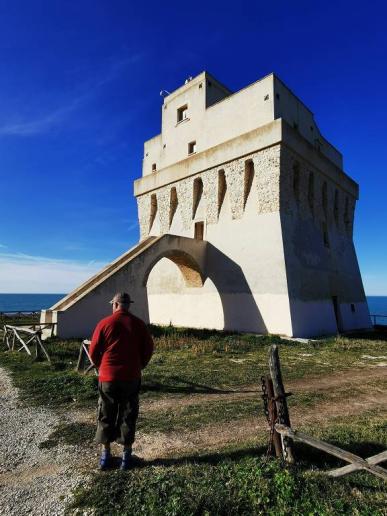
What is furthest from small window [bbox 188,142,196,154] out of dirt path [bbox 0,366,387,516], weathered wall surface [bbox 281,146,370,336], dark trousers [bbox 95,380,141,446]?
dark trousers [bbox 95,380,141,446]

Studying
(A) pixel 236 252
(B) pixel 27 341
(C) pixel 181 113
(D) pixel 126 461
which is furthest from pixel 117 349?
(C) pixel 181 113

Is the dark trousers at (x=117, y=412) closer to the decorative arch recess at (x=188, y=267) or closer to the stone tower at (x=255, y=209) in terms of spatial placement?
the stone tower at (x=255, y=209)

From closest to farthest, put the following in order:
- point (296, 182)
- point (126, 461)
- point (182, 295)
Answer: point (126, 461)
point (296, 182)
point (182, 295)

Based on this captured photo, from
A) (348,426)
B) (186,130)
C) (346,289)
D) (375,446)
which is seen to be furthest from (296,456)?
(186,130)

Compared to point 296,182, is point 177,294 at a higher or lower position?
lower

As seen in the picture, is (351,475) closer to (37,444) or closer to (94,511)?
(94,511)

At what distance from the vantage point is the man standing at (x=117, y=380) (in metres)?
4.12

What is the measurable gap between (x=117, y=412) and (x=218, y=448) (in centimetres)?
162

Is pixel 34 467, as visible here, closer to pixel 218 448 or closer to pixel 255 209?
pixel 218 448

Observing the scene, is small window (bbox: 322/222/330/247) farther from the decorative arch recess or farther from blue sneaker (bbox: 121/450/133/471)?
blue sneaker (bbox: 121/450/133/471)

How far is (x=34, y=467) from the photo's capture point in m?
4.29

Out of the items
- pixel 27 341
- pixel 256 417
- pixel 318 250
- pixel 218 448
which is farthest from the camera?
pixel 318 250

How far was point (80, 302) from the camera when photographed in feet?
50.1

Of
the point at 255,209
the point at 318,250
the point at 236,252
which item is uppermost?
the point at 255,209
